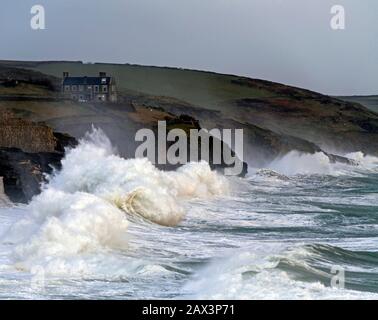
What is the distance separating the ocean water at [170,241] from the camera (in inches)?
501

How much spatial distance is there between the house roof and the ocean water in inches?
1202

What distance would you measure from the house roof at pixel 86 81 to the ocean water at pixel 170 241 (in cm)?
3054

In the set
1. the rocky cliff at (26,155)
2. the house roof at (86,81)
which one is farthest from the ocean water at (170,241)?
the house roof at (86,81)

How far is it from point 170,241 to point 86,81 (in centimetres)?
4211

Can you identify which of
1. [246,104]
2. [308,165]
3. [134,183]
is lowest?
[308,165]

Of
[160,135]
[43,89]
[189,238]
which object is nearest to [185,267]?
[189,238]

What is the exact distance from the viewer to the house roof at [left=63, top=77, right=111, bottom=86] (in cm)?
5875

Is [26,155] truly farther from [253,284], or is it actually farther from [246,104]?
[246,104]

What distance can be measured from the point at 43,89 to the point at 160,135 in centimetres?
1675

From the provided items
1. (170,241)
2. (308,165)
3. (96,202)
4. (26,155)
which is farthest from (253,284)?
(308,165)

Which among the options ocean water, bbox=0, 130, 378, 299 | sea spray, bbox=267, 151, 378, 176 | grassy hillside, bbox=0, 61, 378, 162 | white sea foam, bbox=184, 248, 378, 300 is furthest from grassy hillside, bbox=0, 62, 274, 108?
white sea foam, bbox=184, 248, 378, 300

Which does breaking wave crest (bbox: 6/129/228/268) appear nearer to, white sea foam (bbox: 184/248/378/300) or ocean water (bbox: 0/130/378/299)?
ocean water (bbox: 0/130/378/299)

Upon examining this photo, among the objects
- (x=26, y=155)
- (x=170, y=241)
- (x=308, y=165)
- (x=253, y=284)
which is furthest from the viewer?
(x=308, y=165)

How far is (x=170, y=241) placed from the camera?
57.6ft
